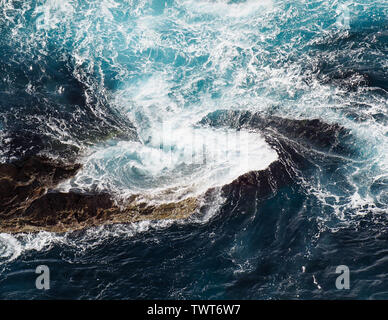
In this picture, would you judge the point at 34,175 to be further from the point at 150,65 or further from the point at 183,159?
the point at 150,65

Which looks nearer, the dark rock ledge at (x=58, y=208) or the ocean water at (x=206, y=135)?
the ocean water at (x=206, y=135)

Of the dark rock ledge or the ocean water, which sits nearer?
the ocean water

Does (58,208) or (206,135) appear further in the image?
(206,135)

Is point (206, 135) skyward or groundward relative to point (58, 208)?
skyward

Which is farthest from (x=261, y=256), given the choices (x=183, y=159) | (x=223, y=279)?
(x=183, y=159)

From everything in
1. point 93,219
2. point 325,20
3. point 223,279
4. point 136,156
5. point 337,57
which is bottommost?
point 223,279
